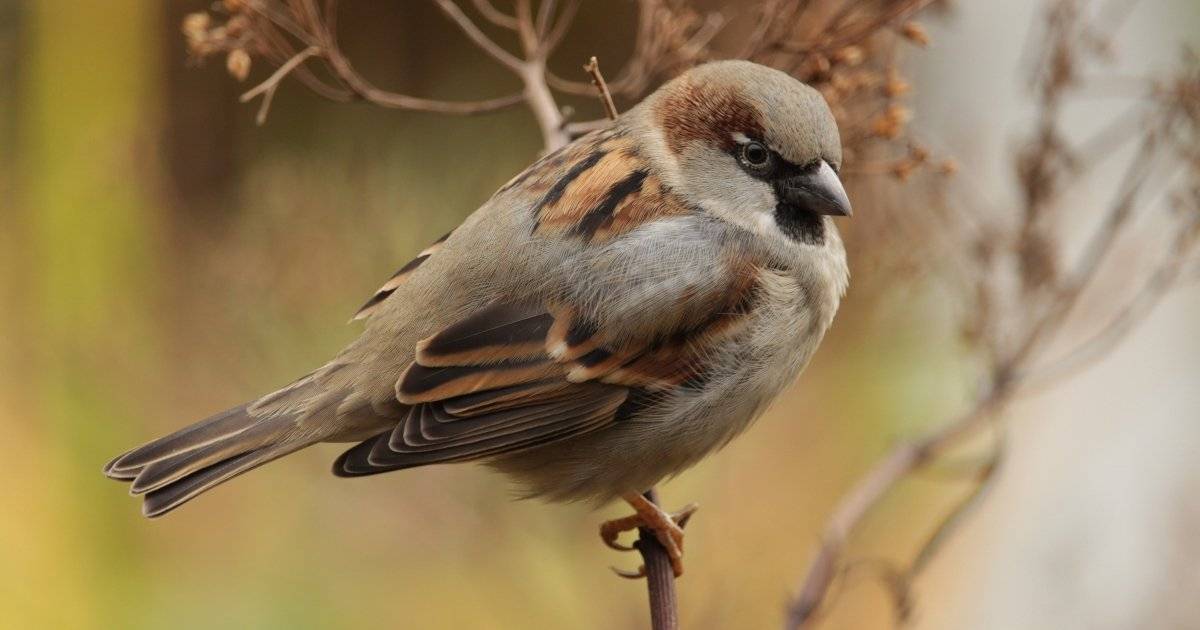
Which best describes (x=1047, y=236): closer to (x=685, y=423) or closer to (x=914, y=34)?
(x=914, y=34)

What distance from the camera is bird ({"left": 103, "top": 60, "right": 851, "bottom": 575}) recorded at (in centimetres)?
243

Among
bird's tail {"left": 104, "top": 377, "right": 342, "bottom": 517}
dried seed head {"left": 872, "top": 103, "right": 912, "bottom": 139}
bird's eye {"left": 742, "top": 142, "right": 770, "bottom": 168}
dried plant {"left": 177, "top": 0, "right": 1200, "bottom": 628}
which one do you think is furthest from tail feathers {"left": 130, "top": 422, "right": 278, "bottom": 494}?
dried seed head {"left": 872, "top": 103, "right": 912, "bottom": 139}

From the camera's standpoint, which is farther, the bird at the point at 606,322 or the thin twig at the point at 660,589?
the bird at the point at 606,322

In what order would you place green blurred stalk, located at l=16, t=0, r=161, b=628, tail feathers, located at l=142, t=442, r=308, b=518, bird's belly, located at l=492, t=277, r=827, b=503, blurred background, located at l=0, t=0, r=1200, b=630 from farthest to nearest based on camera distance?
1. green blurred stalk, located at l=16, t=0, r=161, b=628
2. blurred background, located at l=0, t=0, r=1200, b=630
3. bird's belly, located at l=492, t=277, r=827, b=503
4. tail feathers, located at l=142, t=442, r=308, b=518

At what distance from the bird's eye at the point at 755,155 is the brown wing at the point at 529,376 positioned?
0.70 feet

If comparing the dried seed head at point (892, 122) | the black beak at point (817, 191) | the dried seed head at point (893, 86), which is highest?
the dried seed head at point (893, 86)

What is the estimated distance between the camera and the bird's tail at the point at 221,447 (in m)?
2.44

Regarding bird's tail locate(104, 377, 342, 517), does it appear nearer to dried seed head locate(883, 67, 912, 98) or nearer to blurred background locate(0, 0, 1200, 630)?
blurred background locate(0, 0, 1200, 630)

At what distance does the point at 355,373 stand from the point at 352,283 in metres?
0.53

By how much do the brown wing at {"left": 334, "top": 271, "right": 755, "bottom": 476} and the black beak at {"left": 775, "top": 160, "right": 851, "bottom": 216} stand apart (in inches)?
6.8

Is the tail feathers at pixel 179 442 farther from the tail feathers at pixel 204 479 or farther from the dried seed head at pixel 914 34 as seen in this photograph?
the dried seed head at pixel 914 34

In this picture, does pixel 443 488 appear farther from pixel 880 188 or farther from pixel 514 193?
pixel 880 188

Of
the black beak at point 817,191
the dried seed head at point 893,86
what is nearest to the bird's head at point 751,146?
the black beak at point 817,191

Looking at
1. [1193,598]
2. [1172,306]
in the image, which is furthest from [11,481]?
[1172,306]
